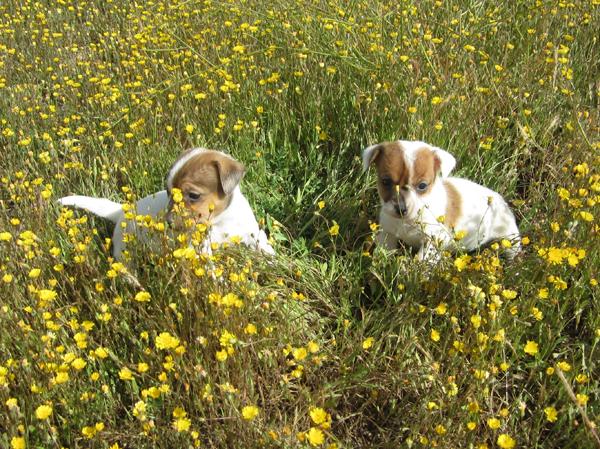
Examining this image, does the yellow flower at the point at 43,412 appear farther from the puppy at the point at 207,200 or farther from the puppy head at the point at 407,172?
the puppy head at the point at 407,172

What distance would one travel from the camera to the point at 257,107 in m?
4.30

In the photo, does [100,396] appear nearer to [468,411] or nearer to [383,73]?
[468,411]

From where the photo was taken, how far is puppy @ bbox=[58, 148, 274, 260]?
10.5 feet

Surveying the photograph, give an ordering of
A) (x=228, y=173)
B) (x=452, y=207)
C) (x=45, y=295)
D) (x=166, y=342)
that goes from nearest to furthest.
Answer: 1. (x=166, y=342)
2. (x=45, y=295)
3. (x=228, y=173)
4. (x=452, y=207)

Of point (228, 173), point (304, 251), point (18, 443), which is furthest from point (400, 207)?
point (18, 443)

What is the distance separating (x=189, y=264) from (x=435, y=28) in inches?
134

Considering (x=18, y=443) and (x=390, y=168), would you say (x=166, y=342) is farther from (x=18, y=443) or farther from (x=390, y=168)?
(x=390, y=168)

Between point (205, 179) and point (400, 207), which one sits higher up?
point (205, 179)

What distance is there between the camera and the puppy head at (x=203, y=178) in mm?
3193

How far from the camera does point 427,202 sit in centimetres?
324

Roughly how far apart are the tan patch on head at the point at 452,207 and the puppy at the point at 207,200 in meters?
1.07

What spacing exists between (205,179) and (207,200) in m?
0.13

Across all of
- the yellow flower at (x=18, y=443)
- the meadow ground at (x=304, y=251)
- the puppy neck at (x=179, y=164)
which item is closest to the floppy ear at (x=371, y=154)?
the meadow ground at (x=304, y=251)

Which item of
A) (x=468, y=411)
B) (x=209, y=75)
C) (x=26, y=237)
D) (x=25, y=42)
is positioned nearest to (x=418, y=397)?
(x=468, y=411)
